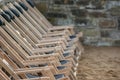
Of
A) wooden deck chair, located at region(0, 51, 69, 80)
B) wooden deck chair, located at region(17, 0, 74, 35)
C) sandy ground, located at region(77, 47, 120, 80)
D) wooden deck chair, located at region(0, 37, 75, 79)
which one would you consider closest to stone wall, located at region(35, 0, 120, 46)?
sandy ground, located at region(77, 47, 120, 80)

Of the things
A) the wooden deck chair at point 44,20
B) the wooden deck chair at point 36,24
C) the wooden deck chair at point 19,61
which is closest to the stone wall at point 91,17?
the wooden deck chair at point 44,20

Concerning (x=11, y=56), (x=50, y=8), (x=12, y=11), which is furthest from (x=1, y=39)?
(x=50, y=8)

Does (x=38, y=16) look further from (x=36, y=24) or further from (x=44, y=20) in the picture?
(x=36, y=24)

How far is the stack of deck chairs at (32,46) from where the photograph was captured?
15.5 feet

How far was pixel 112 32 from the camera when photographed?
8.36 meters

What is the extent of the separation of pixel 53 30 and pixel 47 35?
2.11ft

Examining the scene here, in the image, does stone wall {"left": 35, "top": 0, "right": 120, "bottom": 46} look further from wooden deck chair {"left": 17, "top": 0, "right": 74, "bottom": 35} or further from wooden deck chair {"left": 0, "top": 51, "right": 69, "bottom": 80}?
wooden deck chair {"left": 0, "top": 51, "right": 69, "bottom": 80}

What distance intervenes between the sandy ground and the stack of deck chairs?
0.18 meters

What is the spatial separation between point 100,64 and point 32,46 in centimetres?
134

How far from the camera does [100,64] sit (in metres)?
6.94

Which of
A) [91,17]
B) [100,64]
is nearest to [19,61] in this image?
[100,64]

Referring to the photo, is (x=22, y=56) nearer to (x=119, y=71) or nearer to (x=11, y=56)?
(x=11, y=56)

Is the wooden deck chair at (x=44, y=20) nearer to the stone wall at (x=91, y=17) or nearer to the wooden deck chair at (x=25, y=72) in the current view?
the stone wall at (x=91, y=17)

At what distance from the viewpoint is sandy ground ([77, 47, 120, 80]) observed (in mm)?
6168
